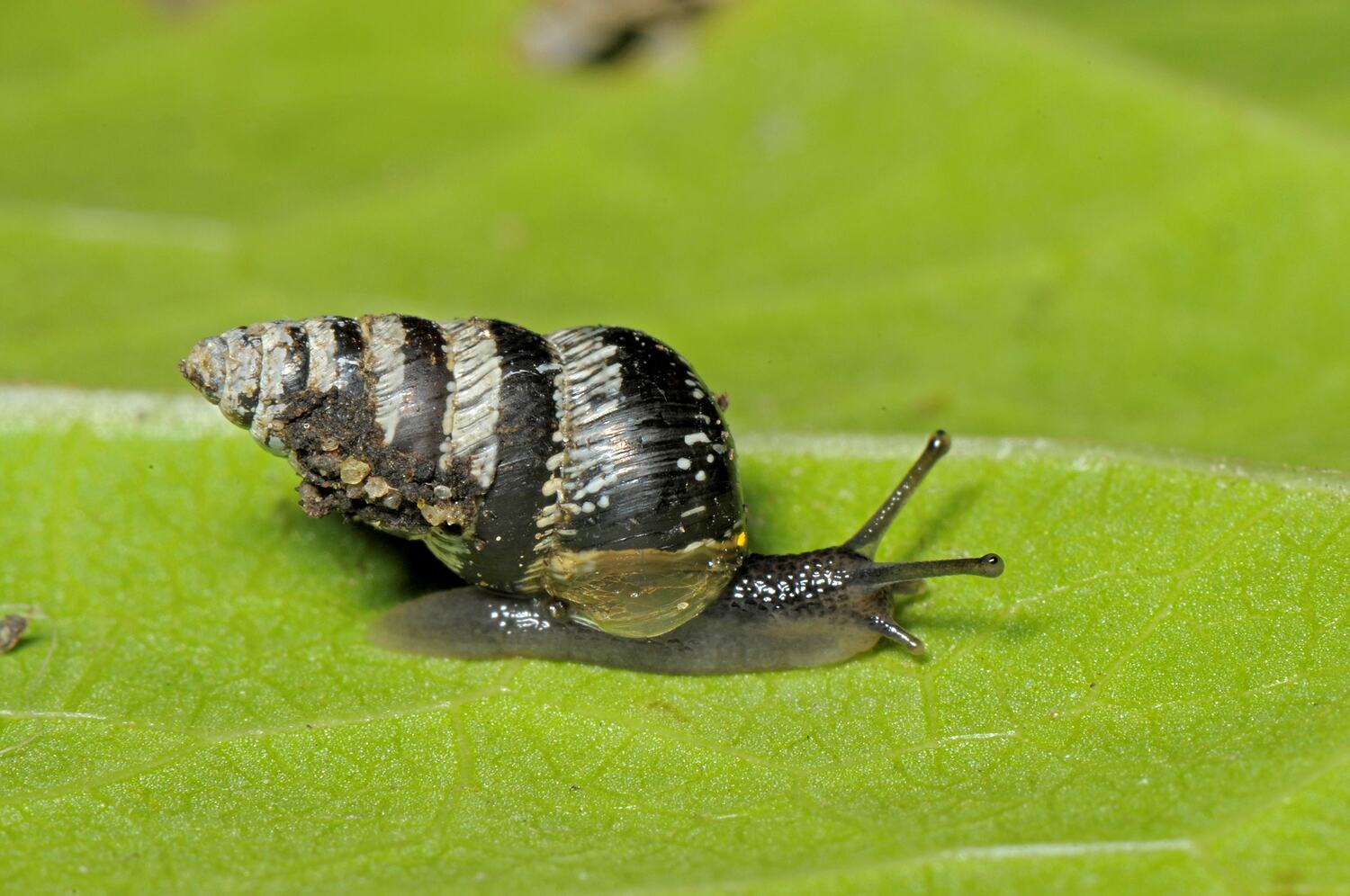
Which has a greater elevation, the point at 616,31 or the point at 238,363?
the point at 616,31

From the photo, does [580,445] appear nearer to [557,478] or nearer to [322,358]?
[557,478]

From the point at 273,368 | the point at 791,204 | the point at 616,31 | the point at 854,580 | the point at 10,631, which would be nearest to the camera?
the point at 273,368

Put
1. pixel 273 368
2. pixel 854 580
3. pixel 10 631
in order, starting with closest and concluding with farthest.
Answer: pixel 273 368 → pixel 854 580 → pixel 10 631

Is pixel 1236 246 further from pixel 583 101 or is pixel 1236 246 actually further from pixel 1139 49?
pixel 583 101

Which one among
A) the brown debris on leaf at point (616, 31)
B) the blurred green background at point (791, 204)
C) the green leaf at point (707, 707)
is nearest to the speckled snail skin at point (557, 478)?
the green leaf at point (707, 707)

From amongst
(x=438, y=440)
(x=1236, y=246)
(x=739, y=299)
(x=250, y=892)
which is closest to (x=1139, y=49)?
(x=1236, y=246)

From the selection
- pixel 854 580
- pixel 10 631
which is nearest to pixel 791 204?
pixel 854 580

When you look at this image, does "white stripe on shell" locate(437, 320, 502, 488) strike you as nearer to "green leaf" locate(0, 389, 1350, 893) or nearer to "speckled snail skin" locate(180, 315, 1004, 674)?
"speckled snail skin" locate(180, 315, 1004, 674)
